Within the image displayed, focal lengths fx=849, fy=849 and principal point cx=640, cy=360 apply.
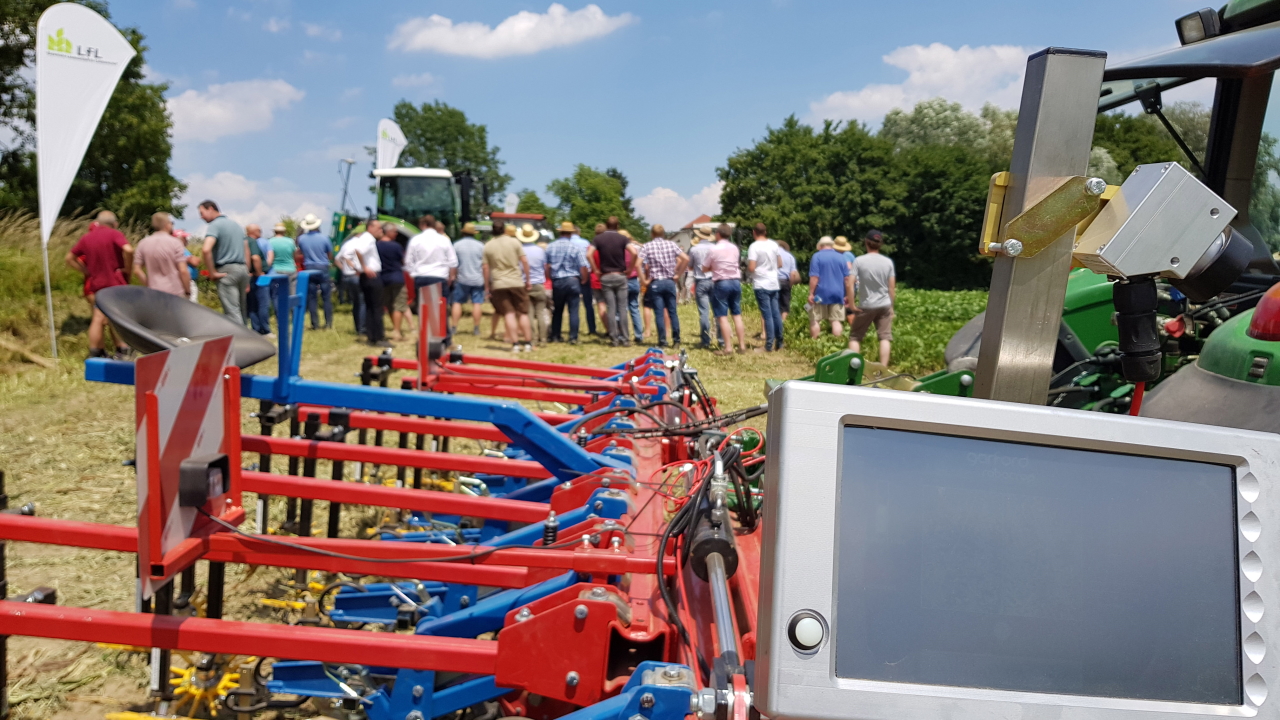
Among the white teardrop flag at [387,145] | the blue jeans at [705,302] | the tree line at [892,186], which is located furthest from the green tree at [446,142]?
the blue jeans at [705,302]

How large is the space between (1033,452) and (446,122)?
8373cm

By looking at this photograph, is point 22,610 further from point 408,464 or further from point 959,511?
point 959,511

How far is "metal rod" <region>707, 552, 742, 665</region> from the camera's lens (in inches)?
61.3

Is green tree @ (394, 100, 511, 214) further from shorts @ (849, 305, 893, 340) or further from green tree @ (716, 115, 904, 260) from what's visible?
shorts @ (849, 305, 893, 340)

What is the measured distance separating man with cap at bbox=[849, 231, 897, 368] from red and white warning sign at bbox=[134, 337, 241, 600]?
732cm

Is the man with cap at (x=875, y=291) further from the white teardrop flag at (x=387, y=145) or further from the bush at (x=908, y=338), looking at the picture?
the white teardrop flag at (x=387, y=145)

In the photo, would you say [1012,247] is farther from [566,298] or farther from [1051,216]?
[566,298]

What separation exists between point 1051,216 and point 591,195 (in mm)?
82101

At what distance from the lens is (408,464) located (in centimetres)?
350

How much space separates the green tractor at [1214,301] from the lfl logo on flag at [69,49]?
866cm

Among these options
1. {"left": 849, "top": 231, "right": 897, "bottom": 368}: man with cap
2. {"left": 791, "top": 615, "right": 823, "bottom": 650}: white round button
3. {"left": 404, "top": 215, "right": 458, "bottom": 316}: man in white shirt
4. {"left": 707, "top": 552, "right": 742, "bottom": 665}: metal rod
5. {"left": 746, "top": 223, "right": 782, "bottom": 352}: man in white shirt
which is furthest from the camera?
{"left": 746, "top": 223, "right": 782, "bottom": 352}: man in white shirt

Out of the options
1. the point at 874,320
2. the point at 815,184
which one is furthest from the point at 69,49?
the point at 815,184

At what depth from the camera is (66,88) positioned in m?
8.59

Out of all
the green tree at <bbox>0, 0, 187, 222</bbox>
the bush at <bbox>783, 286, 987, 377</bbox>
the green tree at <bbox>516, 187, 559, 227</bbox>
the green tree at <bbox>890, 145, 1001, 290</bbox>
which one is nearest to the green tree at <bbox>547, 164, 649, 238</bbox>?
the green tree at <bbox>516, 187, 559, 227</bbox>
